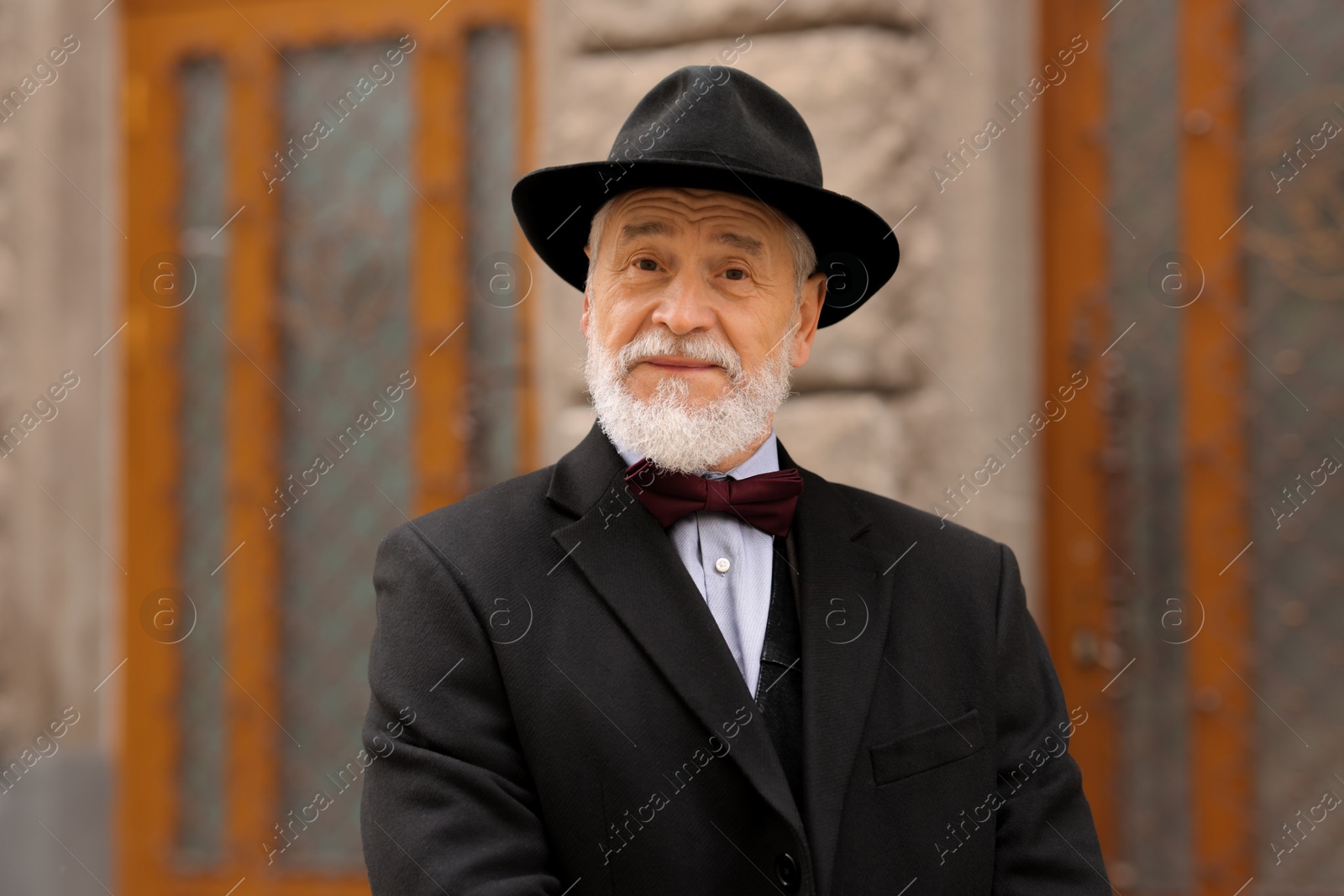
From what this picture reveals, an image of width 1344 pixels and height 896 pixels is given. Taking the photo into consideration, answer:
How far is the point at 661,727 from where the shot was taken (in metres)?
1.86

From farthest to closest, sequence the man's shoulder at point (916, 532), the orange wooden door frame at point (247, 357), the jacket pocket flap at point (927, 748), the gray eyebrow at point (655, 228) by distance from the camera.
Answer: the orange wooden door frame at point (247, 357) < the man's shoulder at point (916, 532) < the gray eyebrow at point (655, 228) < the jacket pocket flap at point (927, 748)

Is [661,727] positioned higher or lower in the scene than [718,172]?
lower

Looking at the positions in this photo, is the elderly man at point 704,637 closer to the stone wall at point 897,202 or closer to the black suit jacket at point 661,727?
the black suit jacket at point 661,727

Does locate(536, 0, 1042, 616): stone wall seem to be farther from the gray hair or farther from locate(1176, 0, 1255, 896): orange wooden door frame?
the gray hair

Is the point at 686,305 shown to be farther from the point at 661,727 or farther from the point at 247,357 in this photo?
the point at 247,357

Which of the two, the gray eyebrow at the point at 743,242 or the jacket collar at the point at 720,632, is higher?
the gray eyebrow at the point at 743,242

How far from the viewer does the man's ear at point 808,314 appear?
2254 mm

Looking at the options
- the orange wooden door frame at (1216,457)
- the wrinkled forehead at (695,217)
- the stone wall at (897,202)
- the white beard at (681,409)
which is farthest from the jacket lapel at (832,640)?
the orange wooden door frame at (1216,457)

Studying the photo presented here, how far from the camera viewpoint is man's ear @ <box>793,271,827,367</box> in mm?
2254

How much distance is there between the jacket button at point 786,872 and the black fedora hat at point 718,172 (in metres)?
1.00

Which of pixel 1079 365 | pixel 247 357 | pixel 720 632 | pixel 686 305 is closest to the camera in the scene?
pixel 720 632

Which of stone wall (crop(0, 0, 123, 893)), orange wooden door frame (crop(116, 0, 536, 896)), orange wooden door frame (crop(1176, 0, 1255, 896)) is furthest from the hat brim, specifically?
stone wall (crop(0, 0, 123, 893))

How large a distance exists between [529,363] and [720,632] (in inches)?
97.6

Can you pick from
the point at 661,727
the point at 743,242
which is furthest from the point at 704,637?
the point at 743,242
